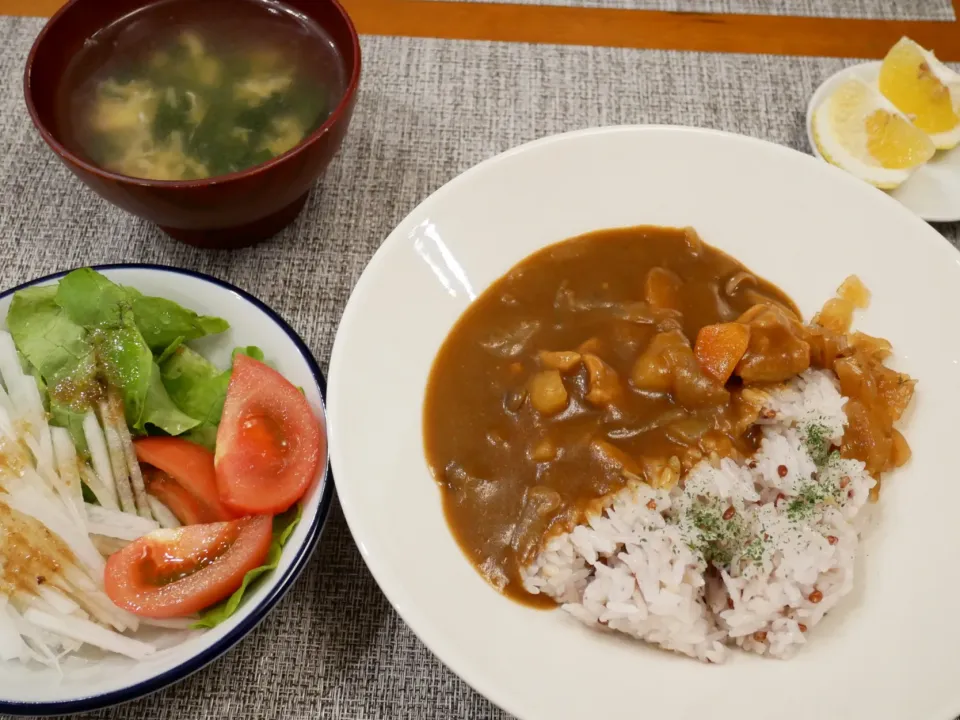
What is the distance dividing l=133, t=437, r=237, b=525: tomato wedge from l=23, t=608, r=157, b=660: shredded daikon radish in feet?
1.04

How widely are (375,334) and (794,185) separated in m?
1.35

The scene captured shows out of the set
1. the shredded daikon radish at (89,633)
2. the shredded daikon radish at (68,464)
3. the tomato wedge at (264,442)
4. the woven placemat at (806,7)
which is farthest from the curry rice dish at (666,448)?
the woven placemat at (806,7)

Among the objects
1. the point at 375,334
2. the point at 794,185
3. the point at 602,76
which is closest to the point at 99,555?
the point at 375,334

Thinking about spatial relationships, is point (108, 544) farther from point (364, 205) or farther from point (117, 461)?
point (364, 205)

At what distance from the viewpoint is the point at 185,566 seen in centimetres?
179

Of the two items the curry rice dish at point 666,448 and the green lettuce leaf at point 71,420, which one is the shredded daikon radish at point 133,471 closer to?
the green lettuce leaf at point 71,420

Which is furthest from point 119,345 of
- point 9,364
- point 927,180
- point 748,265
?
point 927,180

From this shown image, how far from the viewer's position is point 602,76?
10.0 feet

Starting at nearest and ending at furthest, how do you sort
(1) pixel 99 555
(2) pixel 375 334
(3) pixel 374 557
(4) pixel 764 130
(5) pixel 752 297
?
(3) pixel 374 557 < (1) pixel 99 555 < (2) pixel 375 334 < (5) pixel 752 297 < (4) pixel 764 130

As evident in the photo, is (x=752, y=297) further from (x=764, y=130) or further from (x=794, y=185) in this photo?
(x=764, y=130)

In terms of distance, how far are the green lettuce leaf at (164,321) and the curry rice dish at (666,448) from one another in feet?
2.22

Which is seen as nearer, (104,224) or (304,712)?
(304,712)

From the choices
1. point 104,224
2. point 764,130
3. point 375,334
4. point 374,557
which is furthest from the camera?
point 764,130

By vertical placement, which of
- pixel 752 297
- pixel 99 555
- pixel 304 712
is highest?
pixel 752 297
